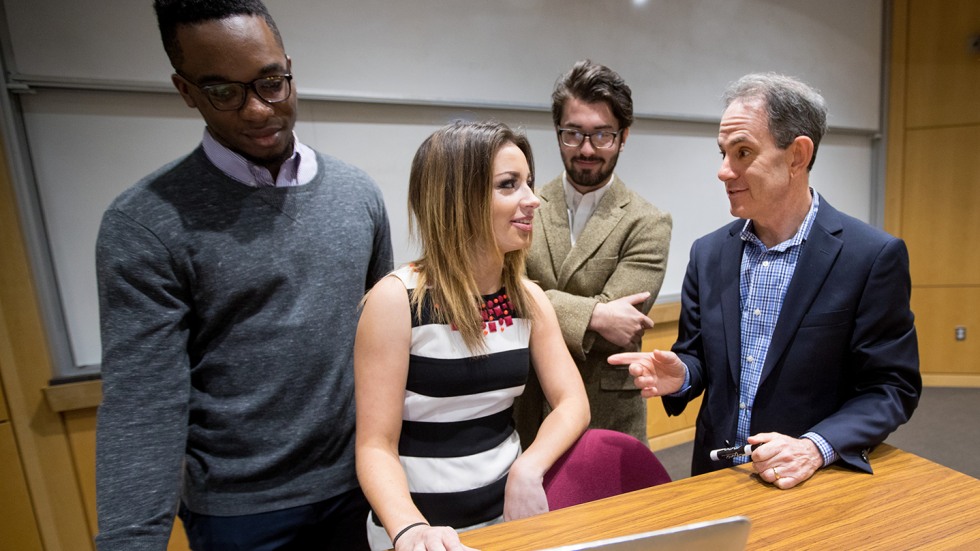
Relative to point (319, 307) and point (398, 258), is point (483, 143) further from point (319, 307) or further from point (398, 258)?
point (398, 258)

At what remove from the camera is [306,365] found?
1229 millimetres

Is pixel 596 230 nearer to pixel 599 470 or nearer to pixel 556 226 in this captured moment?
pixel 556 226

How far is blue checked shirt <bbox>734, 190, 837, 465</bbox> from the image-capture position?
4.42 ft

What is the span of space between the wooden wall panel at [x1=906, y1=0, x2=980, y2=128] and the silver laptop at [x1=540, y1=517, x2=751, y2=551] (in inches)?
207

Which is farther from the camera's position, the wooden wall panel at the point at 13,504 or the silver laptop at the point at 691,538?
the wooden wall panel at the point at 13,504

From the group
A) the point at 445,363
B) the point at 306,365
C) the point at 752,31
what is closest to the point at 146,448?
the point at 306,365

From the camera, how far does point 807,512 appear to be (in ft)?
3.33

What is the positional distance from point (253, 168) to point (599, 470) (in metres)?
1.11

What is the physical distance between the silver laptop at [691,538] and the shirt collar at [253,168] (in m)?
1.05

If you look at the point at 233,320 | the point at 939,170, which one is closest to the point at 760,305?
the point at 233,320

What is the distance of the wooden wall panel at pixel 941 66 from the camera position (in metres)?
4.30

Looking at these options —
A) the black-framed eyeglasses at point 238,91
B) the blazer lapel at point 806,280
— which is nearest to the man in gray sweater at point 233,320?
the black-framed eyeglasses at point 238,91

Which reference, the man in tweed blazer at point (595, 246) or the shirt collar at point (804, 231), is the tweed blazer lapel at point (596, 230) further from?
the shirt collar at point (804, 231)

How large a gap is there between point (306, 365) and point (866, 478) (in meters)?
1.29
